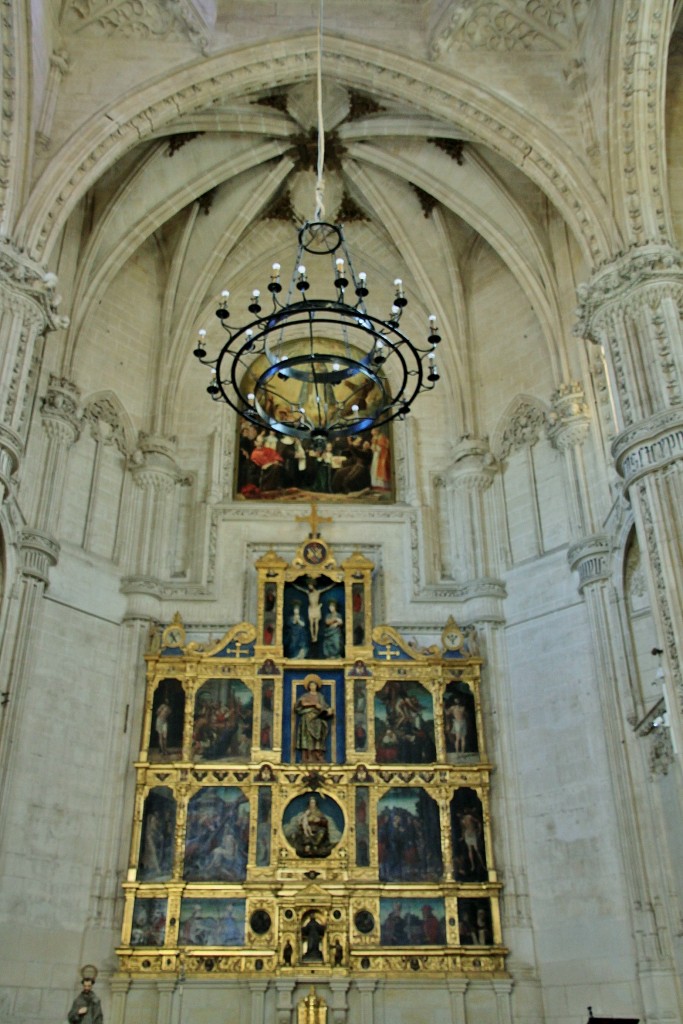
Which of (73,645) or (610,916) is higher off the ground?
(73,645)

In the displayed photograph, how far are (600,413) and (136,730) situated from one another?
8.13 meters

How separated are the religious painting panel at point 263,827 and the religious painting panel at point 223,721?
597 mm

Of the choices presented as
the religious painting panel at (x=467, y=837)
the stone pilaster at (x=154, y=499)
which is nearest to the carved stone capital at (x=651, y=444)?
the religious painting panel at (x=467, y=837)

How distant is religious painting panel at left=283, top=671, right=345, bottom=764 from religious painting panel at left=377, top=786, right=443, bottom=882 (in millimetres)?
1030

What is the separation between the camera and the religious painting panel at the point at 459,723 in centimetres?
1460

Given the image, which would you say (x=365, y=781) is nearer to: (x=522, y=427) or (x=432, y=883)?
(x=432, y=883)

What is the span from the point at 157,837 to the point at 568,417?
8.43 m

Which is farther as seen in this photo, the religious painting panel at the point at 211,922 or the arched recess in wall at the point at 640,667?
the religious painting panel at the point at 211,922

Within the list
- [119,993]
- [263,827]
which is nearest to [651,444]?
[263,827]

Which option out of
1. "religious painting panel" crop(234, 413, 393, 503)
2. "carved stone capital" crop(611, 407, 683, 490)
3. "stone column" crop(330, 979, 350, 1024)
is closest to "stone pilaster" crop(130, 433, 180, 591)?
"religious painting panel" crop(234, 413, 393, 503)

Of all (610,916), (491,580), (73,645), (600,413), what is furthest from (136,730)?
(600,413)

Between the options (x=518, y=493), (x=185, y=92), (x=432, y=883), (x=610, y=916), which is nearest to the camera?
(x=610, y=916)

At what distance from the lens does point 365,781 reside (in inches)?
566

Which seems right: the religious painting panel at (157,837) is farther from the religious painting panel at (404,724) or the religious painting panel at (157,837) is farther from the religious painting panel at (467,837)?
the religious painting panel at (467,837)
